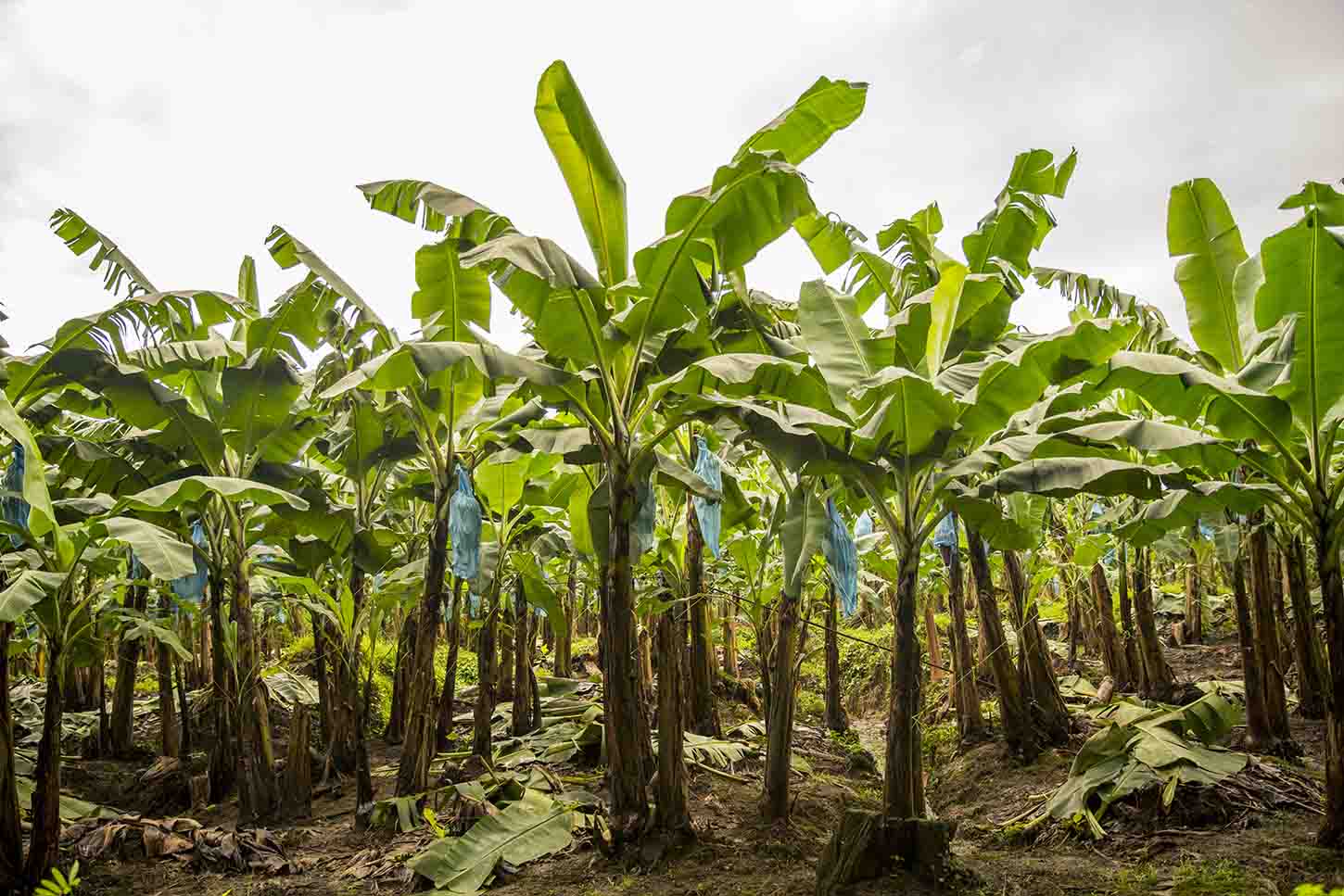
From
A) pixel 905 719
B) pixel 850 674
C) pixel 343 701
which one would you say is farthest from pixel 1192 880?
pixel 850 674

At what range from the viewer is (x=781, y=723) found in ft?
17.4

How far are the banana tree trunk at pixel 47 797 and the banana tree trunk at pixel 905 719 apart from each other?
14.5ft

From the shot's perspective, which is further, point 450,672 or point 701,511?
point 450,672

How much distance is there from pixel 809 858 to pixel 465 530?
2883 millimetres

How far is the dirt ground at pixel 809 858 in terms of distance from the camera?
4.02m

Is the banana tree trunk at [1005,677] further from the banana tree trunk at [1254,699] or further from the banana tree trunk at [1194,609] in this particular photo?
the banana tree trunk at [1194,609]

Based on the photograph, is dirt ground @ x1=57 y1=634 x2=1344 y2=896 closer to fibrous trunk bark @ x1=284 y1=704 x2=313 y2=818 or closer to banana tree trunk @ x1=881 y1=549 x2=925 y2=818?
fibrous trunk bark @ x1=284 y1=704 x2=313 y2=818

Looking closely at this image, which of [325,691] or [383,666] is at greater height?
[325,691]

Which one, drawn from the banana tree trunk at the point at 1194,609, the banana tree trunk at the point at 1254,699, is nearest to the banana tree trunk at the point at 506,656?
the banana tree trunk at the point at 1254,699

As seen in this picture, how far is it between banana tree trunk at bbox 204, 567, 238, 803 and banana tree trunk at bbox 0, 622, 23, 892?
141 centimetres

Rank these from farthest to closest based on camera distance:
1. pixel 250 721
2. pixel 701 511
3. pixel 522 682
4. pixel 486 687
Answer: pixel 522 682, pixel 486 687, pixel 250 721, pixel 701 511

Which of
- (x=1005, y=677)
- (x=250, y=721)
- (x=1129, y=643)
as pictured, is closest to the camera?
(x=250, y=721)

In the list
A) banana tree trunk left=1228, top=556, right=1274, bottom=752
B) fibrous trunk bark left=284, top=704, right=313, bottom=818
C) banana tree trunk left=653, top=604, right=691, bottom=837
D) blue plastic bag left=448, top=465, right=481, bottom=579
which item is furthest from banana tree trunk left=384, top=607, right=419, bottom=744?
banana tree trunk left=1228, top=556, right=1274, bottom=752

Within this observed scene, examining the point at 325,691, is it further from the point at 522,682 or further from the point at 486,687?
the point at 486,687
